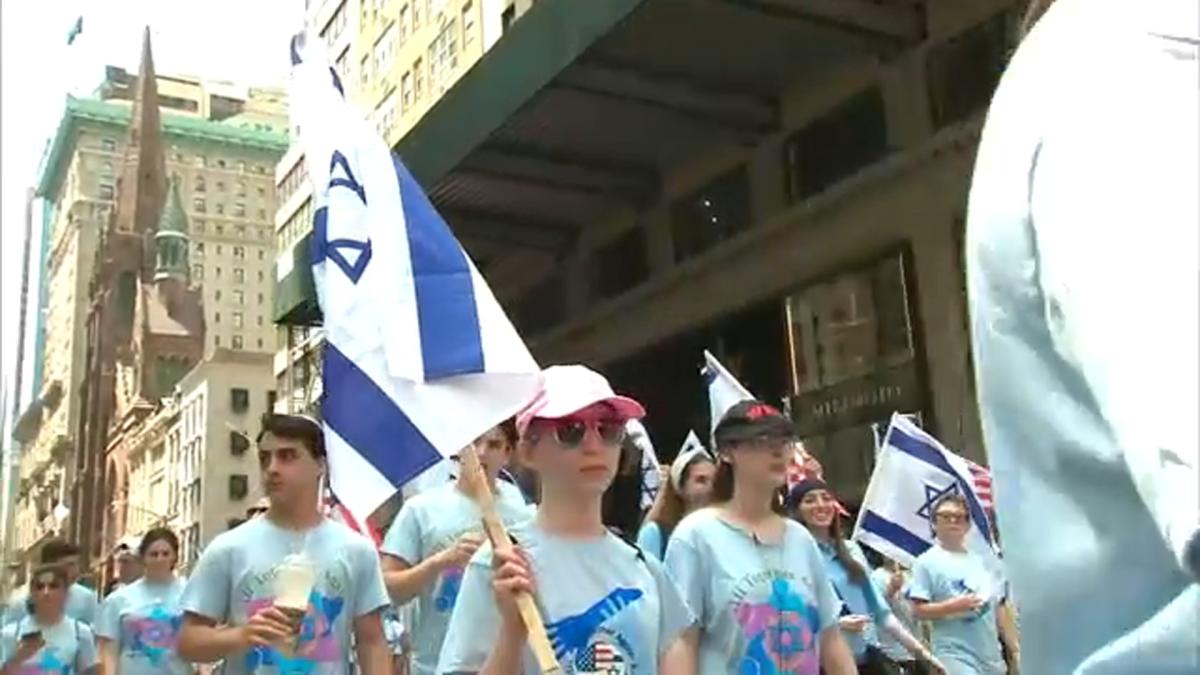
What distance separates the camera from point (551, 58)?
20156 mm

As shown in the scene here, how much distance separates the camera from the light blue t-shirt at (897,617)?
302 inches

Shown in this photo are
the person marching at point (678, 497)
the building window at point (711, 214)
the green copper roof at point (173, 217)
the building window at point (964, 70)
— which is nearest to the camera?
the person marching at point (678, 497)

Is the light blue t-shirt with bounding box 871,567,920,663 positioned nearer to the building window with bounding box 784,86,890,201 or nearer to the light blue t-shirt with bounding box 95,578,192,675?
the light blue t-shirt with bounding box 95,578,192,675

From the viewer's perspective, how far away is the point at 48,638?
8.65m

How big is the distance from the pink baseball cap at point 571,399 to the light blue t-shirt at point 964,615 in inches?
182

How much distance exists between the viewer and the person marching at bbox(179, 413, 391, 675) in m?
4.79

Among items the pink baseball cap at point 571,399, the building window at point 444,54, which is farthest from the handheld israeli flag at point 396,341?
the building window at point 444,54

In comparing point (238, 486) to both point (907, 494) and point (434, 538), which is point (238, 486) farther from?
point (434, 538)

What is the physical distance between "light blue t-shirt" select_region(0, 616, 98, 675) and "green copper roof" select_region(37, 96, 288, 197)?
391 feet

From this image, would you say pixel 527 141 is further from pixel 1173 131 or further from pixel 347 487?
pixel 1173 131

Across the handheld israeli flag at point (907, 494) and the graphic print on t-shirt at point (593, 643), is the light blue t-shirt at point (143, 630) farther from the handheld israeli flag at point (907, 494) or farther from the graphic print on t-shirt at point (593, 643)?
the graphic print on t-shirt at point (593, 643)

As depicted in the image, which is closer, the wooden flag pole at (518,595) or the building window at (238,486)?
the wooden flag pole at (518,595)

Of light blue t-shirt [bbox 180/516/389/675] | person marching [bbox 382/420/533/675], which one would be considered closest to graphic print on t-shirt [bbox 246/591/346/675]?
light blue t-shirt [bbox 180/516/389/675]

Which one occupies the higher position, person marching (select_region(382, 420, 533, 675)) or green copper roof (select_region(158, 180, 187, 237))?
green copper roof (select_region(158, 180, 187, 237))
